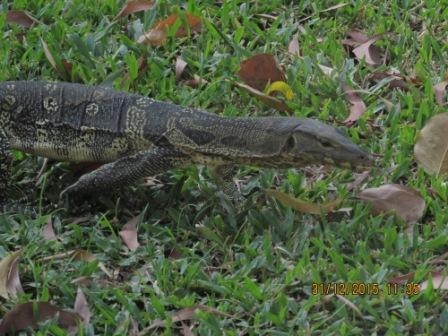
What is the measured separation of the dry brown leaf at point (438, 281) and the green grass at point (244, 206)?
0.15 ft

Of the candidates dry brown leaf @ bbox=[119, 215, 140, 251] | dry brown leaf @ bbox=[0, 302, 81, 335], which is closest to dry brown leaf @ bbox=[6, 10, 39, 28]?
dry brown leaf @ bbox=[119, 215, 140, 251]

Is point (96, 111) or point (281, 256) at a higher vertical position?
point (96, 111)

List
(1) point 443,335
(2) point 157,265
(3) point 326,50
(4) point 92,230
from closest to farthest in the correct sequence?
(1) point 443,335 → (2) point 157,265 → (4) point 92,230 → (3) point 326,50

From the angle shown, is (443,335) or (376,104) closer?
(443,335)

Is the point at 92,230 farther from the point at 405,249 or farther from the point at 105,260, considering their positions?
the point at 405,249

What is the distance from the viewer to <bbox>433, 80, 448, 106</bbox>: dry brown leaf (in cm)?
662

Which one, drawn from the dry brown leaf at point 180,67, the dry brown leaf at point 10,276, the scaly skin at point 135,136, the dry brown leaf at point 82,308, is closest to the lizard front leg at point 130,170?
the scaly skin at point 135,136

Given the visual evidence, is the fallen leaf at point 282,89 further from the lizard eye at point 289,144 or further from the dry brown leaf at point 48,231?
the dry brown leaf at point 48,231

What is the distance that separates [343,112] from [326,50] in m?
0.75

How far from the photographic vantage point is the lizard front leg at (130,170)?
226 inches

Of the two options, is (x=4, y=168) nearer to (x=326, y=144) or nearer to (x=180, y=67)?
(x=180, y=67)

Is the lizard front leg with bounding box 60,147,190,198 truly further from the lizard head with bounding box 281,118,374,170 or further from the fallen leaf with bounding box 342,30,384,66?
the fallen leaf with bounding box 342,30,384,66

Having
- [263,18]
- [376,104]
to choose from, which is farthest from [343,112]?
[263,18]

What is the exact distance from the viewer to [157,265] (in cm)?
523
